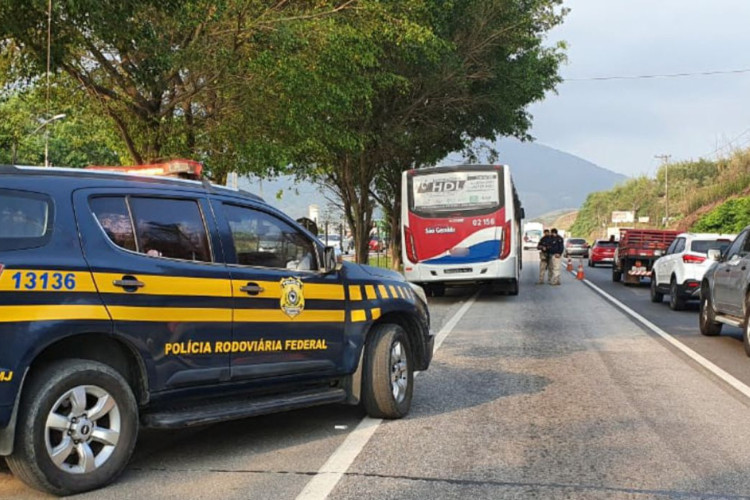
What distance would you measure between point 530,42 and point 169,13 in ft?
66.4

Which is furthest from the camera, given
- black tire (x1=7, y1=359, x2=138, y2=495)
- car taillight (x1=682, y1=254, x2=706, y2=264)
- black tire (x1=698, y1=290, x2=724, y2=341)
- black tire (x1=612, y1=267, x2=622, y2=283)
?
black tire (x1=612, y1=267, x2=622, y2=283)

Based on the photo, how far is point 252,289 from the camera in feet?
17.8

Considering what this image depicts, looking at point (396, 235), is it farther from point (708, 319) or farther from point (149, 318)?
point (149, 318)

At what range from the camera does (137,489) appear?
467 cm

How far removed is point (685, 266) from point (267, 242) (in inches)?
499

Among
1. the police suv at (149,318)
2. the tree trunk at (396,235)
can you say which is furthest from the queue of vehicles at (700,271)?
the tree trunk at (396,235)

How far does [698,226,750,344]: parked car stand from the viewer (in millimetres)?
10477

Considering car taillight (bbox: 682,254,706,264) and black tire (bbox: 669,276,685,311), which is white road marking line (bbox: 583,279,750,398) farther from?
car taillight (bbox: 682,254,706,264)

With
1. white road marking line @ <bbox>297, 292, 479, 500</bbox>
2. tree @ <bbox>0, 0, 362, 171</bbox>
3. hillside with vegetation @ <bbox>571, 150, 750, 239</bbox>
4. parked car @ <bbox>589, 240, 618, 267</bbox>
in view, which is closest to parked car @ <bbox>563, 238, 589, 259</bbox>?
hillside with vegetation @ <bbox>571, 150, 750, 239</bbox>

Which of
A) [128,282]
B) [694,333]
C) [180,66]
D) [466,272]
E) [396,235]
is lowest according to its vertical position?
[694,333]

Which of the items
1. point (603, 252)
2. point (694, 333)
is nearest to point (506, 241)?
point (694, 333)

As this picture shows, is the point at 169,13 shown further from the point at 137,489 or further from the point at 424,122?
the point at 424,122

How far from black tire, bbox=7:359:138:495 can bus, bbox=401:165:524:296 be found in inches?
551

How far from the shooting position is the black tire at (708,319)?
12.0 metres
